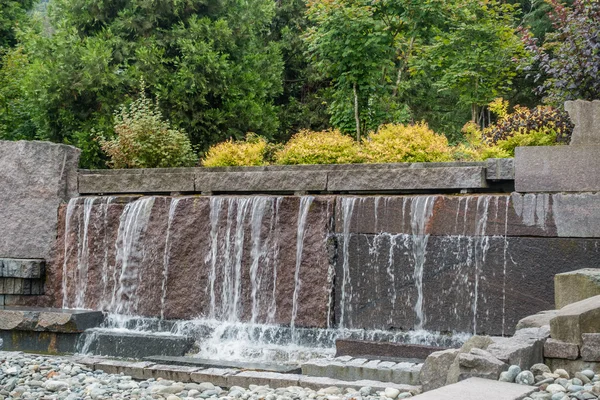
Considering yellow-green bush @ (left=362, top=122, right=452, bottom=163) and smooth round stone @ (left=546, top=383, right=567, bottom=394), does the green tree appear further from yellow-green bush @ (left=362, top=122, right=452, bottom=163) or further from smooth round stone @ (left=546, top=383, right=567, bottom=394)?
smooth round stone @ (left=546, top=383, right=567, bottom=394)

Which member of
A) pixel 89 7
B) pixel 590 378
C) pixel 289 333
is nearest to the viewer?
pixel 590 378

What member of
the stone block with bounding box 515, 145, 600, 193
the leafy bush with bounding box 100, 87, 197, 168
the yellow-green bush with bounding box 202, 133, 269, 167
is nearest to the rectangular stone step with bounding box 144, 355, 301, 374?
the stone block with bounding box 515, 145, 600, 193

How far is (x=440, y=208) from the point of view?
24.3 ft

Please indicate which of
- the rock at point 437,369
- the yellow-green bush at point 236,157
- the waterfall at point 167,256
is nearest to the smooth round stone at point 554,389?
the rock at point 437,369

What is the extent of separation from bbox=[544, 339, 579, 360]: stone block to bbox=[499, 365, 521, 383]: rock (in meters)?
0.50

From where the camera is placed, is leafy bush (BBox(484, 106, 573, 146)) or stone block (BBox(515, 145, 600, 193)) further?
leafy bush (BBox(484, 106, 573, 146))

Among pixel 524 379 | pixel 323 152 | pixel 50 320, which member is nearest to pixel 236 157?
pixel 323 152

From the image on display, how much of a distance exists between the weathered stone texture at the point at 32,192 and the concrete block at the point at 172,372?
3800 mm

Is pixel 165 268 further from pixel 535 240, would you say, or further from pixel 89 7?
pixel 89 7

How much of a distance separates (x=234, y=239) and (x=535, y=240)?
314cm

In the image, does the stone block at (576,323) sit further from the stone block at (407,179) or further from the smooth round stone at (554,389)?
the stone block at (407,179)

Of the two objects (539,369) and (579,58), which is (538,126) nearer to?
(579,58)

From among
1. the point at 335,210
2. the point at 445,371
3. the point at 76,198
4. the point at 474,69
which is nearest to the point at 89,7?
the point at 76,198

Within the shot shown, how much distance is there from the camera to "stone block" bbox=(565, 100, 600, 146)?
6875mm
